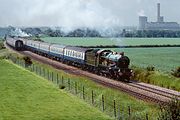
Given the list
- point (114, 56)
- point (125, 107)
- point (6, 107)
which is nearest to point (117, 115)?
point (125, 107)

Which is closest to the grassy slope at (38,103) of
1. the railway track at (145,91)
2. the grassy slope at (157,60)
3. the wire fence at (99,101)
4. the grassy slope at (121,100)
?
the wire fence at (99,101)

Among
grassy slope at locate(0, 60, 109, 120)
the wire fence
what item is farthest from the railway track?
grassy slope at locate(0, 60, 109, 120)

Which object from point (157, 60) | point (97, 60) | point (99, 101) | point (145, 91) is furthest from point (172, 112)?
point (157, 60)

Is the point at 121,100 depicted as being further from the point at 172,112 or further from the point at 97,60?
the point at 97,60

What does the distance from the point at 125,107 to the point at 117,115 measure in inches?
118

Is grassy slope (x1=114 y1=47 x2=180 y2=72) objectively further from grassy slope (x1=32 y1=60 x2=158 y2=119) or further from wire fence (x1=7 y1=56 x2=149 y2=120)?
grassy slope (x1=32 y1=60 x2=158 y2=119)

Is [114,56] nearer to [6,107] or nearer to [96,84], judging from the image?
[96,84]

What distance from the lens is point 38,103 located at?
36.5 meters

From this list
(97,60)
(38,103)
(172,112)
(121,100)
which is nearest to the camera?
(172,112)

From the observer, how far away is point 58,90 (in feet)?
143

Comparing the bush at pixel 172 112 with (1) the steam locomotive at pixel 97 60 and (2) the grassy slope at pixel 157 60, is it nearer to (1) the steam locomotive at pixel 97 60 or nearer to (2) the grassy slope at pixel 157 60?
(1) the steam locomotive at pixel 97 60

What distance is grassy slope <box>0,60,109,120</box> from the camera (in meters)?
31.6

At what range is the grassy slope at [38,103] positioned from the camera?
31.6 m

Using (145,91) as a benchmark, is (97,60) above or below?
above
